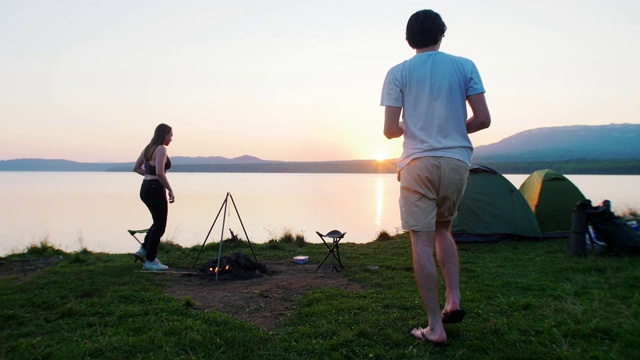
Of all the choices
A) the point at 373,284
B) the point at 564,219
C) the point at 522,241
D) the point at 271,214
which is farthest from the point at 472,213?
the point at 271,214

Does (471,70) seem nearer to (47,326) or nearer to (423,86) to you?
(423,86)

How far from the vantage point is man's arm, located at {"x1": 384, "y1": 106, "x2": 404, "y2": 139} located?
10.2 feet

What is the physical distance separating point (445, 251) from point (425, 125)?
102 cm

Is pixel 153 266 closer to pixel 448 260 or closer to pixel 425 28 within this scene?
pixel 448 260

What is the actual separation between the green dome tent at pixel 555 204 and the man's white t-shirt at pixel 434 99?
7594 millimetres

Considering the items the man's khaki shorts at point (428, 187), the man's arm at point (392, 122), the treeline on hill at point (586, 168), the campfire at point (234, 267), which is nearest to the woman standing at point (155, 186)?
the campfire at point (234, 267)

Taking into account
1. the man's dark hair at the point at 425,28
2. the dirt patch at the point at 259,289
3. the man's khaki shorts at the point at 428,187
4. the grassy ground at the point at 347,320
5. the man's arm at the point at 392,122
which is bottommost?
the dirt patch at the point at 259,289

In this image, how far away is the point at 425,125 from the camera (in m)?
3.10

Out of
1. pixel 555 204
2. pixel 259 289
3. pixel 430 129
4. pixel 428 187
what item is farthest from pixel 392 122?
pixel 555 204

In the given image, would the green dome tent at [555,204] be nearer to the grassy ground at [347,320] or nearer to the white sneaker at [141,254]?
the grassy ground at [347,320]

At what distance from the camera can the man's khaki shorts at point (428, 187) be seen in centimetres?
303

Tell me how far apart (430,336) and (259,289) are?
2762 mm

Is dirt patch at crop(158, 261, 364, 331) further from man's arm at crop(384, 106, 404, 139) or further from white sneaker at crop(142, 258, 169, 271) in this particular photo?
man's arm at crop(384, 106, 404, 139)

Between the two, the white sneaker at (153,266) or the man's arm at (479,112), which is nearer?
the man's arm at (479,112)
